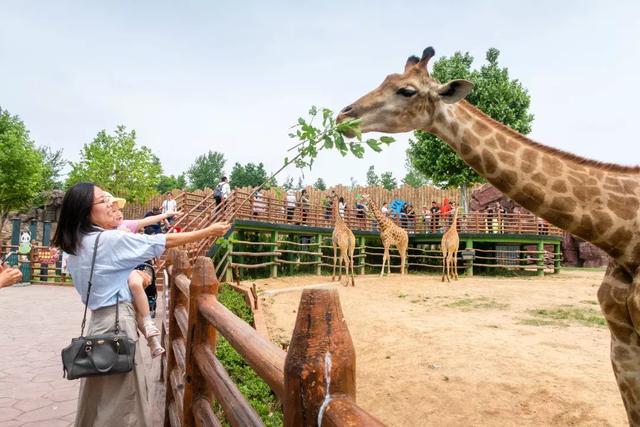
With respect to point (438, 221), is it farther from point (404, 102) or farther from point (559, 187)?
point (559, 187)

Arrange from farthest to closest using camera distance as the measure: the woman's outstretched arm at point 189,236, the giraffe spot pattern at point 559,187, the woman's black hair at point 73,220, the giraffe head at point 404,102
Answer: the giraffe head at point 404,102 → the giraffe spot pattern at point 559,187 → the woman's outstretched arm at point 189,236 → the woman's black hair at point 73,220

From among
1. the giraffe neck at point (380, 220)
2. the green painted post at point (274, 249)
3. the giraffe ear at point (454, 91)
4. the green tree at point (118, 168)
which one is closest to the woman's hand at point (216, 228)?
the giraffe ear at point (454, 91)

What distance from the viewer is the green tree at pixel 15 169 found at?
24.5 meters

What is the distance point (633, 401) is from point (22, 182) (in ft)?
96.1

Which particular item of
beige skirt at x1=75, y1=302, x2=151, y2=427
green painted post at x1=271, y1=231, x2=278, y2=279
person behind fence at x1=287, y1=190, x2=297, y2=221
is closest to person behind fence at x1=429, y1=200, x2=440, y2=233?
person behind fence at x1=287, y1=190, x2=297, y2=221

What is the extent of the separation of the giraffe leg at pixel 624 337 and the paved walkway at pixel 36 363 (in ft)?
12.4

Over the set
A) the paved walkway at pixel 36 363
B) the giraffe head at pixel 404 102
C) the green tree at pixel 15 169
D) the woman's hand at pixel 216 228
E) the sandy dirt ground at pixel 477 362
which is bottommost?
the paved walkway at pixel 36 363

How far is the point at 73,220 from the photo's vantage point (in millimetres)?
2371

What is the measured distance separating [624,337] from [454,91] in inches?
83.8

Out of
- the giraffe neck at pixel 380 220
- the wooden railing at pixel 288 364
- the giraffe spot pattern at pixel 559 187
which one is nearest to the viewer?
the wooden railing at pixel 288 364

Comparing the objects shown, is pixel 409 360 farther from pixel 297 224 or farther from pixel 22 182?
pixel 22 182

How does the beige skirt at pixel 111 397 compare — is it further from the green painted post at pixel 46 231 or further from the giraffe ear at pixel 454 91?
the green painted post at pixel 46 231

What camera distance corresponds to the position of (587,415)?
406cm

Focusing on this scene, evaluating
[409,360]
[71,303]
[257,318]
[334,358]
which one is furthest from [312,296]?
[71,303]
